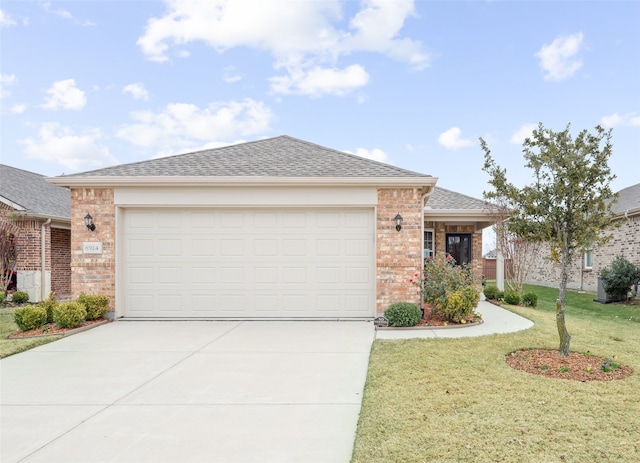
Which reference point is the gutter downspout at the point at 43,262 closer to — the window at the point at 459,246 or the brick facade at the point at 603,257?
the window at the point at 459,246

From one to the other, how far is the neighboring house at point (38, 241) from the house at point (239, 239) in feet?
16.1

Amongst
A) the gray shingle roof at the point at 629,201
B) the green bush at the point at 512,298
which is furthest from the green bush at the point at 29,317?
the gray shingle roof at the point at 629,201

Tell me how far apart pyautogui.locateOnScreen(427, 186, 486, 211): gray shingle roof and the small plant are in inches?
332

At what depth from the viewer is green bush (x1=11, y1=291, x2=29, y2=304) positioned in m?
13.0

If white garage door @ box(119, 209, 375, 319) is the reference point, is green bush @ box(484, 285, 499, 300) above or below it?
below

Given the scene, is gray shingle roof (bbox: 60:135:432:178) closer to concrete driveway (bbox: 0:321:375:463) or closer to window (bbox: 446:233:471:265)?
concrete driveway (bbox: 0:321:375:463)

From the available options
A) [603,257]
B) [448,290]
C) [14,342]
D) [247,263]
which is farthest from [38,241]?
[603,257]

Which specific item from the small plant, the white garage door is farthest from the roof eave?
the small plant

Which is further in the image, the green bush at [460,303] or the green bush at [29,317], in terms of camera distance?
the green bush at [460,303]

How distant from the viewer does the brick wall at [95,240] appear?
374 inches

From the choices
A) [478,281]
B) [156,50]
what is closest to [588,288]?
[478,281]

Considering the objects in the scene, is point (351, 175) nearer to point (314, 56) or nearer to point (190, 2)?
point (190, 2)

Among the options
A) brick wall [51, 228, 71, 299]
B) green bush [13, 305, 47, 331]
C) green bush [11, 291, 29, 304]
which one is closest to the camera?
green bush [13, 305, 47, 331]

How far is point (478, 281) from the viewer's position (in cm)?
1495
